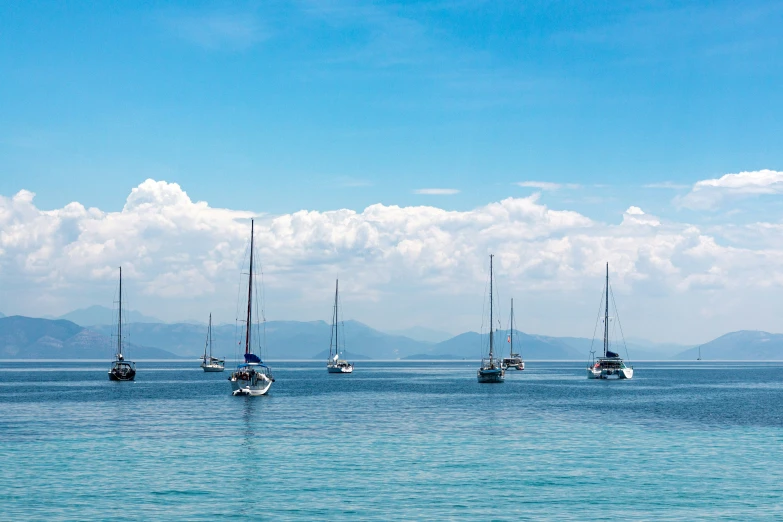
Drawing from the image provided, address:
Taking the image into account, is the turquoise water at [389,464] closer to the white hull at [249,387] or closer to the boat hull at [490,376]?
the white hull at [249,387]

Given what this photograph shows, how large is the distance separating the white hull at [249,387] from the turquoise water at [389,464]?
19.1m

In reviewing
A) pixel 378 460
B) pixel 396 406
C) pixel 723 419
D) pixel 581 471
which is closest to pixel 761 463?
pixel 581 471

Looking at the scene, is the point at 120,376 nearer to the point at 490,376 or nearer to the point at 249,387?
the point at 249,387

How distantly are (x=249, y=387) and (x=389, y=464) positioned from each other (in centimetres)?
6563

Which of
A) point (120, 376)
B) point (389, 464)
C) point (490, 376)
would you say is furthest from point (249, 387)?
point (120, 376)

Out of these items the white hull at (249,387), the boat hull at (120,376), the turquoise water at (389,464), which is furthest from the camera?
the boat hull at (120,376)

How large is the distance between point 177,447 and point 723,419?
188 ft

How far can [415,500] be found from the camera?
4281cm

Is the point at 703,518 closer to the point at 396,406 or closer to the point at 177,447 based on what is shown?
the point at 177,447

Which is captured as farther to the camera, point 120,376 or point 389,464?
point 120,376

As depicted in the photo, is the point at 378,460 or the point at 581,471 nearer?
the point at 581,471

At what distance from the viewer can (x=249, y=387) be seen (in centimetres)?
11619

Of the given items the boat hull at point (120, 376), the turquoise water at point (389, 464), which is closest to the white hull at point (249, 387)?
the turquoise water at point (389, 464)

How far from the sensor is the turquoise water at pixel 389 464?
41.1 metres
